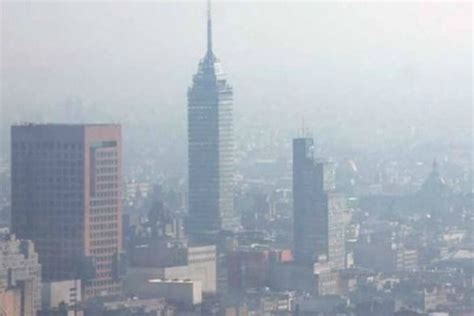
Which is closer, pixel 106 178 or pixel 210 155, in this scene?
pixel 106 178

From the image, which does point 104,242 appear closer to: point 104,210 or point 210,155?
point 104,210

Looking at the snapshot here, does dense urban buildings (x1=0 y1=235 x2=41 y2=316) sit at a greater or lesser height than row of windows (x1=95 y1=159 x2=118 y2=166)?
lesser

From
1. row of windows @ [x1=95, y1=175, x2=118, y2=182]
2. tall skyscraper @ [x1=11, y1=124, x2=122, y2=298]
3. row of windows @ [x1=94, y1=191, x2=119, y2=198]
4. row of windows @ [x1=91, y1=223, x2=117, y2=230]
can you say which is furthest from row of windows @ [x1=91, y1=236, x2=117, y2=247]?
row of windows @ [x1=95, y1=175, x2=118, y2=182]

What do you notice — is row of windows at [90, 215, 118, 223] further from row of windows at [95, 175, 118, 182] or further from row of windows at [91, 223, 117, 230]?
row of windows at [95, 175, 118, 182]

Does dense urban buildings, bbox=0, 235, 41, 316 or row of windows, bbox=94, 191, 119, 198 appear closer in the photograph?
dense urban buildings, bbox=0, 235, 41, 316

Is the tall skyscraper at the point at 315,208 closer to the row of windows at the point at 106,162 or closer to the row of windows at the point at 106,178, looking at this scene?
the row of windows at the point at 106,178

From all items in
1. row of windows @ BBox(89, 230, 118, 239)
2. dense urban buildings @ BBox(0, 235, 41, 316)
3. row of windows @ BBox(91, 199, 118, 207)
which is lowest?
dense urban buildings @ BBox(0, 235, 41, 316)

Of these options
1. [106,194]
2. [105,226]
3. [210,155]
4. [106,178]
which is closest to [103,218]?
[105,226]
